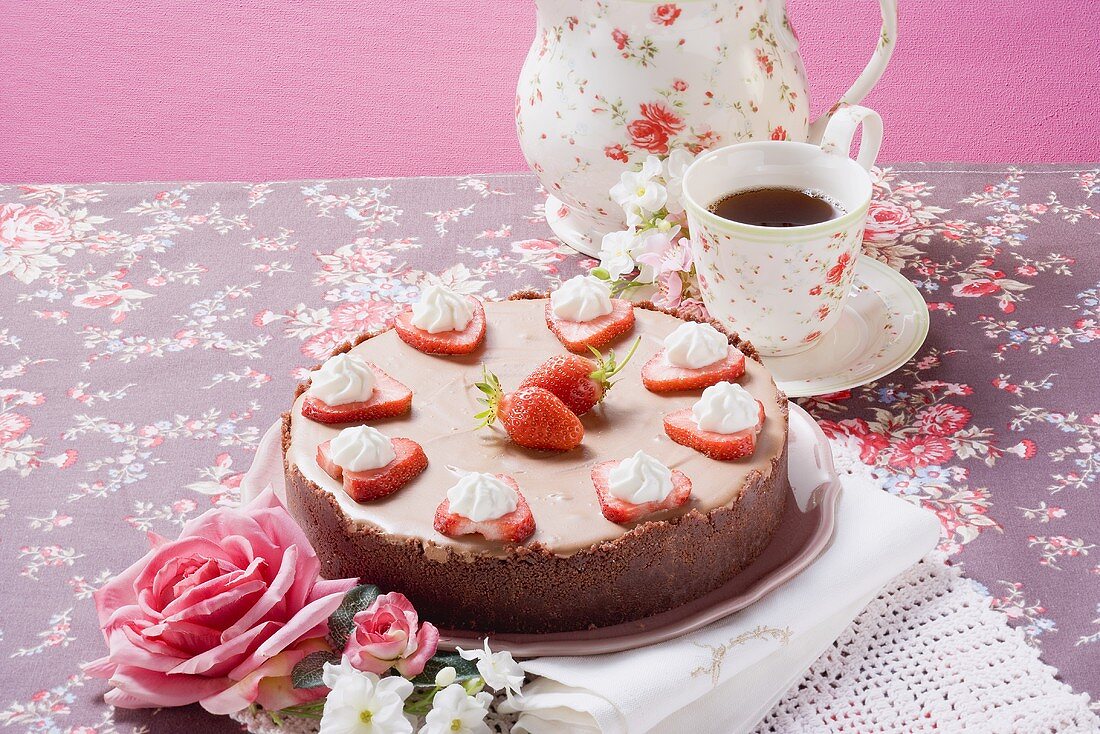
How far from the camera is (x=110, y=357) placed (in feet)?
6.49

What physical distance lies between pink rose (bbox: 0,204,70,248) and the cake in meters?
0.93

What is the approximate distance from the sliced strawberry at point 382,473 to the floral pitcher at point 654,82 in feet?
2.41

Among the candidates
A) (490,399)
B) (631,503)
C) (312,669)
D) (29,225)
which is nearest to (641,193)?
(490,399)

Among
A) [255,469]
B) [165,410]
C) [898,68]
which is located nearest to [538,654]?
[255,469]

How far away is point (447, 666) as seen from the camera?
52.7 inches

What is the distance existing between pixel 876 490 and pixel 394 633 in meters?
0.68

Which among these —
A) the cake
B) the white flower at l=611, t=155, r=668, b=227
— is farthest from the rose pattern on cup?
the cake

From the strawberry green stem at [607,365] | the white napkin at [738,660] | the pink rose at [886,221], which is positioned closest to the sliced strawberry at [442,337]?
the strawberry green stem at [607,365]

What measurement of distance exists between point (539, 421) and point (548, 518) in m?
0.14

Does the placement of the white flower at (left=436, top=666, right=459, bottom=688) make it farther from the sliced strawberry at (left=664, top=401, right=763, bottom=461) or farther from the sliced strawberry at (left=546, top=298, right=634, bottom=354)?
the sliced strawberry at (left=546, top=298, right=634, bottom=354)

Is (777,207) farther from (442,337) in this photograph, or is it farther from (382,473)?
(382,473)

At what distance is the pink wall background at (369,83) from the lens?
2.87m

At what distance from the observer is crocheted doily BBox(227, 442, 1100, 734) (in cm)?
135

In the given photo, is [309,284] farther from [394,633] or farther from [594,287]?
[394,633]
